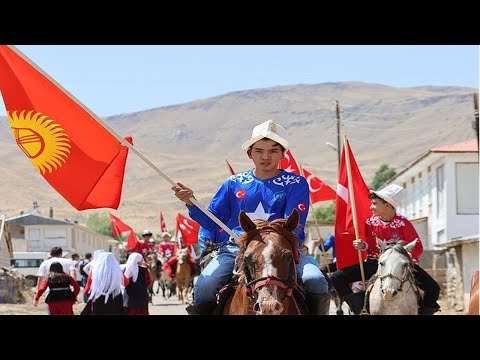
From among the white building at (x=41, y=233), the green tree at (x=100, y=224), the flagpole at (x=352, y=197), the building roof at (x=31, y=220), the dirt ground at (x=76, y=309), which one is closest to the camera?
the flagpole at (x=352, y=197)

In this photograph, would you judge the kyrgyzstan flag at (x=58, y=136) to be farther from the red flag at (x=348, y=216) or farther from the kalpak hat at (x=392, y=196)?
the red flag at (x=348, y=216)

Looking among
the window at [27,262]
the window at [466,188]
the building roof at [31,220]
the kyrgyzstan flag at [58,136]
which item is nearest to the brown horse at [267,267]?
the kyrgyzstan flag at [58,136]

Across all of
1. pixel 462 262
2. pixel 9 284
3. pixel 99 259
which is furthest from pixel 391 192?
pixel 9 284

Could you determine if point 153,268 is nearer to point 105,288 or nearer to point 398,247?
point 105,288

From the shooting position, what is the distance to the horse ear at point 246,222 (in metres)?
7.66

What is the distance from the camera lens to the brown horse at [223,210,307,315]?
7.34 meters

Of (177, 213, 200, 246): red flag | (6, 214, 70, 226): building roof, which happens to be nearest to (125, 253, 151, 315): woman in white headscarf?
(177, 213, 200, 246): red flag

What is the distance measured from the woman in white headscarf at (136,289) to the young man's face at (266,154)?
33.9 ft

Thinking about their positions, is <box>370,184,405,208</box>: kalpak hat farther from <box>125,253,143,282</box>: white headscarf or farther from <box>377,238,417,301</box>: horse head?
<box>125,253,143,282</box>: white headscarf

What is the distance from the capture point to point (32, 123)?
9.14 meters

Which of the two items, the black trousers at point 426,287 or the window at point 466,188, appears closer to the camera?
the black trousers at point 426,287

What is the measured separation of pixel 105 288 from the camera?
1784cm
